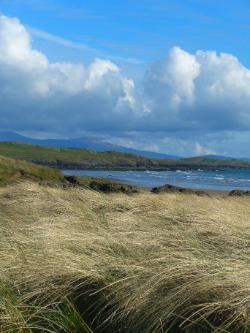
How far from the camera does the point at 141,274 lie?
5043mm

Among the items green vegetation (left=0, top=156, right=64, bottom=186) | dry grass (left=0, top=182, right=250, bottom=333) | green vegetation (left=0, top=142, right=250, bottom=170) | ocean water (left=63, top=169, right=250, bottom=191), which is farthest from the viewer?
green vegetation (left=0, top=142, right=250, bottom=170)

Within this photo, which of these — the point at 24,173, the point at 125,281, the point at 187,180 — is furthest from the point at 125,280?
the point at 187,180

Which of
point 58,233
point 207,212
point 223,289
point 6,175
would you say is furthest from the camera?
point 6,175

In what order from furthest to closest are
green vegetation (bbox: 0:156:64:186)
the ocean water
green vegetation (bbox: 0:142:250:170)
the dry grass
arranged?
1. green vegetation (bbox: 0:142:250:170)
2. the ocean water
3. green vegetation (bbox: 0:156:64:186)
4. the dry grass

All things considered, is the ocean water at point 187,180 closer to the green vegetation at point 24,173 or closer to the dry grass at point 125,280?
the green vegetation at point 24,173

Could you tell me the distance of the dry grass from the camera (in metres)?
4.45

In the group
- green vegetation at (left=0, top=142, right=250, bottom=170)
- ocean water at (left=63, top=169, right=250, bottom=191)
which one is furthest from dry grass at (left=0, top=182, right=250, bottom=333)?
green vegetation at (left=0, top=142, right=250, bottom=170)

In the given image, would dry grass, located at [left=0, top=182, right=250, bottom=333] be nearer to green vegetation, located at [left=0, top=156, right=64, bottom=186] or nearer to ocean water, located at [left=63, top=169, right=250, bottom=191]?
green vegetation, located at [left=0, top=156, right=64, bottom=186]

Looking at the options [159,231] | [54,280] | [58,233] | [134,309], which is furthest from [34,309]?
[159,231]

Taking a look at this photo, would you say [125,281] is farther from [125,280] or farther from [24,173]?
[24,173]

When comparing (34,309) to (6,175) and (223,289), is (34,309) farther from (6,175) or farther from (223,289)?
(6,175)

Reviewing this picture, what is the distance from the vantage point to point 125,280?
5.04 meters

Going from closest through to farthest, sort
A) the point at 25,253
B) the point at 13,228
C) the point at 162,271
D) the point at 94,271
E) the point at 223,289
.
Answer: the point at 223,289, the point at 162,271, the point at 94,271, the point at 25,253, the point at 13,228

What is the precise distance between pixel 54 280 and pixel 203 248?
5.38 feet
